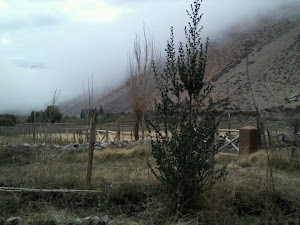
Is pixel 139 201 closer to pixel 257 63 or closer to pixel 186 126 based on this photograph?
pixel 186 126

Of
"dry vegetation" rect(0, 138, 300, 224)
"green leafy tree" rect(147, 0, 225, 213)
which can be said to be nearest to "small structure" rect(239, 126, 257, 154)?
"dry vegetation" rect(0, 138, 300, 224)

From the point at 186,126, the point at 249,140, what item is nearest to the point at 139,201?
the point at 186,126

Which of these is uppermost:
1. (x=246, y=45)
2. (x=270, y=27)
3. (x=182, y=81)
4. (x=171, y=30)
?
(x=270, y=27)

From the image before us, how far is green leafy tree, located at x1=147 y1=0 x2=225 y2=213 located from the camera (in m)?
3.57

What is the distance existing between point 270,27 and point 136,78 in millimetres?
52138

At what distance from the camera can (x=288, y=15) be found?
61.2 metres

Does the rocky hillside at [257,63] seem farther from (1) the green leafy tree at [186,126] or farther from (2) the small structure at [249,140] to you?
(1) the green leafy tree at [186,126]

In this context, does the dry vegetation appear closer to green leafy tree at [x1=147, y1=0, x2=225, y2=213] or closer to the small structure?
green leafy tree at [x1=147, y1=0, x2=225, y2=213]

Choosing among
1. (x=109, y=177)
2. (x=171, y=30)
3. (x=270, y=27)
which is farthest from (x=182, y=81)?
(x=270, y=27)

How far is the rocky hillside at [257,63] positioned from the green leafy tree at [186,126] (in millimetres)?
24843

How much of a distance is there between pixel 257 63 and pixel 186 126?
4479cm

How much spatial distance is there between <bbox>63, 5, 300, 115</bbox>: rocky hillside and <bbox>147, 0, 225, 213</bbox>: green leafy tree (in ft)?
81.5

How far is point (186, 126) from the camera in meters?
3.66

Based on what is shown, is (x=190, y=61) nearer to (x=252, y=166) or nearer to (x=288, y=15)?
(x=252, y=166)
